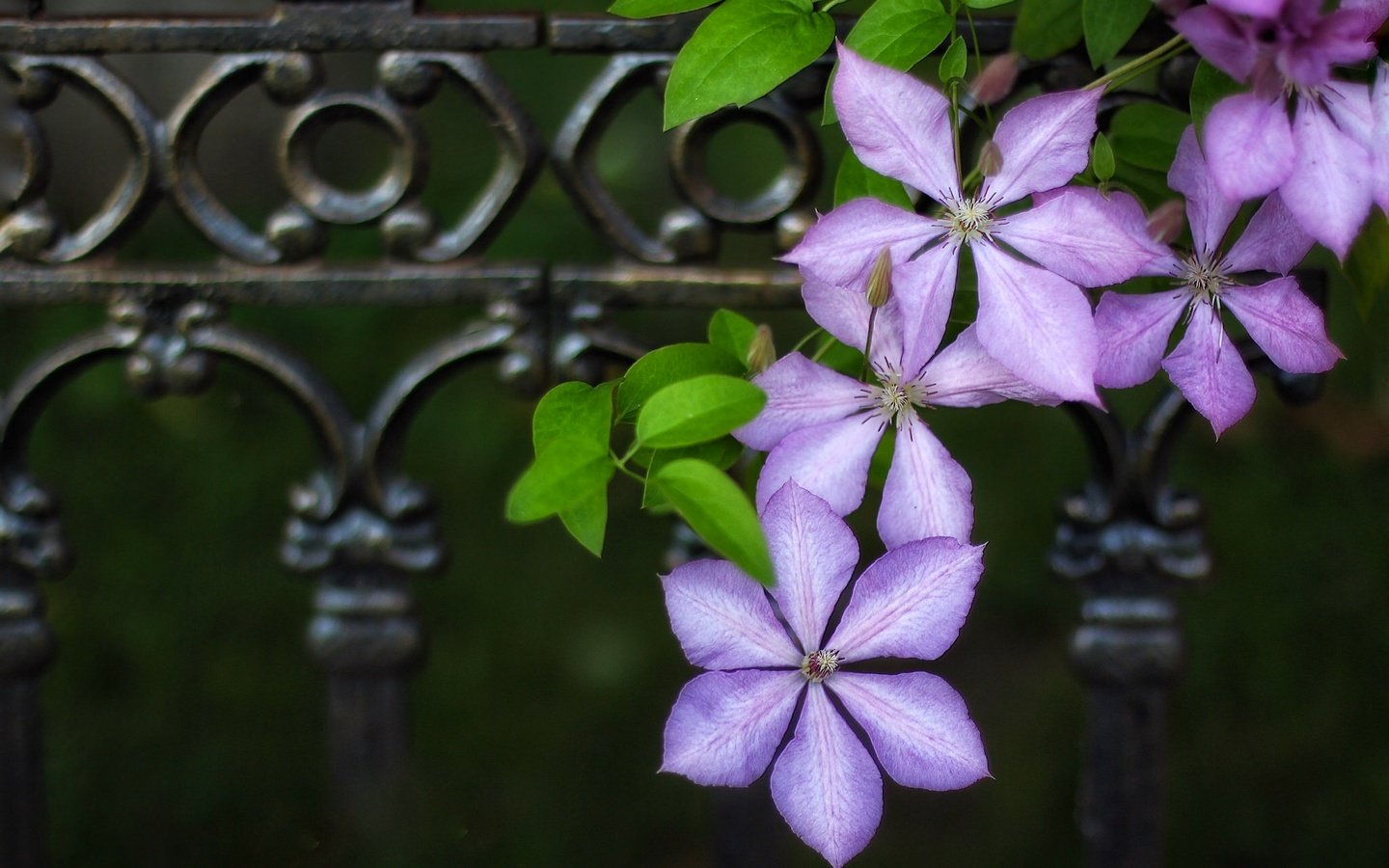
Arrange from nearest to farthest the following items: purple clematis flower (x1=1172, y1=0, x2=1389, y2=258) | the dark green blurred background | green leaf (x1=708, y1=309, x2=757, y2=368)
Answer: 1. purple clematis flower (x1=1172, y1=0, x2=1389, y2=258)
2. green leaf (x1=708, y1=309, x2=757, y2=368)
3. the dark green blurred background

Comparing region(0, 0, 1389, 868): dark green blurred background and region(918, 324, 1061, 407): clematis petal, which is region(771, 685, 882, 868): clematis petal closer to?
region(918, 324, 1061, 407): clematis petal

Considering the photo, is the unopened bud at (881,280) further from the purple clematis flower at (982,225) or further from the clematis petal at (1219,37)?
the clematis petal at (1219,37)

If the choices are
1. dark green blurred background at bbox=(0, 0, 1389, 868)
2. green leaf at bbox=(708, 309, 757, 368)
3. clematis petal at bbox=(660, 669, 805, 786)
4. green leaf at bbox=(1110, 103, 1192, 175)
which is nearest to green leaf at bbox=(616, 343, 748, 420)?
green leaf at bbox=(708, 309, 757, 368)

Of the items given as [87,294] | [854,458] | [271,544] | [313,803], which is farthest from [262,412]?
[854,458]

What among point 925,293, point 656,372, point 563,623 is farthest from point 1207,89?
point 563,623

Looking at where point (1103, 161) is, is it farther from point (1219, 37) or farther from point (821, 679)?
point (821, 679)

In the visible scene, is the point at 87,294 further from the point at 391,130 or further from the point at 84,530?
the point at 84,530

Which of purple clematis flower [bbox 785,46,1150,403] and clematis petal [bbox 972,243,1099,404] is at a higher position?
purple clematis flower [bbox 785,46,1150,403]
